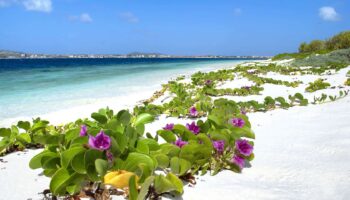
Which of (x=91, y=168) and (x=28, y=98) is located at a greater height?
(x=91, y=168)

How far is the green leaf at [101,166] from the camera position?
1.84m

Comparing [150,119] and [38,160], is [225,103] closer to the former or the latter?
[150,119]

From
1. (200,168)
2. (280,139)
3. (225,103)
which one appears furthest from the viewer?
(225,103)

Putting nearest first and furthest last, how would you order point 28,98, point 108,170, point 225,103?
point 108,170, point 225,103, point 28,98

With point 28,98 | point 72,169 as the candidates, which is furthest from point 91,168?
point 28,98

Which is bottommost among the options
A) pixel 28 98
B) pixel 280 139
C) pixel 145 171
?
pixel 28 98

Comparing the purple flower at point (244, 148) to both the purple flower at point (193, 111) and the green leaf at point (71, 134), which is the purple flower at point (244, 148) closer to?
the green leaf at point (71, 134)

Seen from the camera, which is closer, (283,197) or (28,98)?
(283,197)

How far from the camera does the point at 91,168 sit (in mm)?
1898

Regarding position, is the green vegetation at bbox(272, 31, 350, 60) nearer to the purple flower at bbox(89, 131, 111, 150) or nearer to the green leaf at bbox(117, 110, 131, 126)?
the green leaf at bbox(117, 110, 131, 126)

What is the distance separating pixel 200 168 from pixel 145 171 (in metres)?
0.67

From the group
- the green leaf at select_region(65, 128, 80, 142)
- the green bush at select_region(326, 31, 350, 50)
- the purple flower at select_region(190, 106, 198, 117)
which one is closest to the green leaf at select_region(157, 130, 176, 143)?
the green leaf at select_region(65, 128, 80, 142)

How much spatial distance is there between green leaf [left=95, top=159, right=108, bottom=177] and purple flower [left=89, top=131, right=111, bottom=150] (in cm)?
10

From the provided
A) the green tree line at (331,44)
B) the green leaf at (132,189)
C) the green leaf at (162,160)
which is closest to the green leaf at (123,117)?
the green leaf at (162,160)
